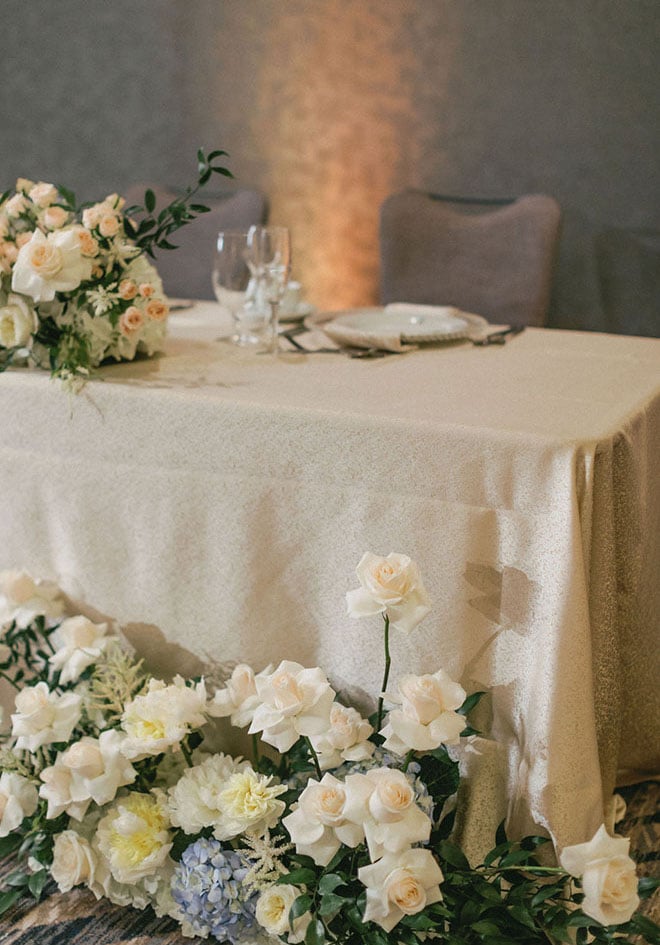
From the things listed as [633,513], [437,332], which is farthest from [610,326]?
[633,513]

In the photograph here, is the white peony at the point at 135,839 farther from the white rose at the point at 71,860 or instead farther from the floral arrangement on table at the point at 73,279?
the floral arrangement on table at the point at 73,279

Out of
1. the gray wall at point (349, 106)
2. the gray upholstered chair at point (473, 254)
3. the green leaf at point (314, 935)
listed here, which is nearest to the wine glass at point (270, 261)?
the green leaf at point (314, 935)

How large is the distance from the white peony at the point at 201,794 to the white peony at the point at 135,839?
27 millimetres

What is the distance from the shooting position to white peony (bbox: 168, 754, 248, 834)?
4.42ft

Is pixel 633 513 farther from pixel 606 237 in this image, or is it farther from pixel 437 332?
pixel 606 237

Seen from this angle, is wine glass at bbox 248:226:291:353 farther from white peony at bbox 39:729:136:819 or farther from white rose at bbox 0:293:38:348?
white peony at bbox 39:729:136:819

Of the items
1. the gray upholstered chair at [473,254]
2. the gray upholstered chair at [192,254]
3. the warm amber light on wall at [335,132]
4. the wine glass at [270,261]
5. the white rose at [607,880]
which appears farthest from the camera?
the warm amber light on wall at [335,132]

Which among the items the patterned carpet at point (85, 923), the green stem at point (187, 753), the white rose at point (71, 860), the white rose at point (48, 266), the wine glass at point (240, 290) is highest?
the white rose at point (48, 266)

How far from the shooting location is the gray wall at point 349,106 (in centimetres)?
305

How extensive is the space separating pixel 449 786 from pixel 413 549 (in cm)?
31

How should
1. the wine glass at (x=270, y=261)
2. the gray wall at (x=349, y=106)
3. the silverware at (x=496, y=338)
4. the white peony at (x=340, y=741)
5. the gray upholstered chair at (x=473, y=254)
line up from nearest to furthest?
1. the white peony at (x=340, y=741)
2. the wine glass at (x=270, y=261)
3. the silverware at (x=496, y=338)
4. the gray upholstered chair at (x=473, y=254)
5. the gray wall at (x=349, y=106)

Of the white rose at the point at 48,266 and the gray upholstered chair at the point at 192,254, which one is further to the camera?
the gray upholstered chair at the point at 192,254

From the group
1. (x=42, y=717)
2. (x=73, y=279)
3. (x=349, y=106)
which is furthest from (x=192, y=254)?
(x=42, y=717)

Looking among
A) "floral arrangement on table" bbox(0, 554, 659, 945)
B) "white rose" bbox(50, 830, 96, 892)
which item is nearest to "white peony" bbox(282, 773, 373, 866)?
"floral arrangement on table" bbox(0, 554, 659, 945)
